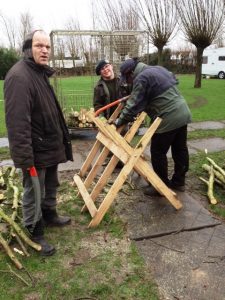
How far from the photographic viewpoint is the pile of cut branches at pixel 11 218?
350cm

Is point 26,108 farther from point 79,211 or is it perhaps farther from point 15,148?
point 79,211

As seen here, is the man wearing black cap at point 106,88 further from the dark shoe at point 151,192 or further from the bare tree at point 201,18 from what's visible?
the bare tree at point 201,18

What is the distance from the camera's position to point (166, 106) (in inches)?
170

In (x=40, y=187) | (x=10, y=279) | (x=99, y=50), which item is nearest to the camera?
(x=10, y=279)

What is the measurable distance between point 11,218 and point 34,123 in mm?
1243

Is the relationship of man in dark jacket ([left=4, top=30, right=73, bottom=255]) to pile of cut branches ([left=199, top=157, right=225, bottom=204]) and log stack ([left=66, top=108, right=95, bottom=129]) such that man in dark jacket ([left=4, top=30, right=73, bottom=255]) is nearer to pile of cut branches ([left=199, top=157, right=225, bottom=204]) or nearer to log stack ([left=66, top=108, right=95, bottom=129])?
pile of cut branches ([left=199, top=157, right=225, bottom=204])

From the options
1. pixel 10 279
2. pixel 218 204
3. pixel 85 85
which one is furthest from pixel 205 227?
pixel 85 85

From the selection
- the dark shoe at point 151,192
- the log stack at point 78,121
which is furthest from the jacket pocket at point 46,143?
the log stack at point 78,121

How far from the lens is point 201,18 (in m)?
18.6

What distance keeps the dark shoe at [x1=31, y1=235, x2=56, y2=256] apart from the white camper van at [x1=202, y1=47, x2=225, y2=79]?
31154 millimetres

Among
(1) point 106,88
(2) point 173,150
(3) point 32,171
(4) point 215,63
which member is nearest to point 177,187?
(2) point 173,150

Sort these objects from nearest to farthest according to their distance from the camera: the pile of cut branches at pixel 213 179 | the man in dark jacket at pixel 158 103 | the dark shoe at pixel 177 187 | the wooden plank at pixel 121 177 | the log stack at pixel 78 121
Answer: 1. the wooden plank at pixel 121 177
2. the man in dark jacket at pixel 158 103
3. the pile of cut branches at pixel 213 179
4. the dark shoe at pixel 177 187
5. the log stack at pixel 78 121

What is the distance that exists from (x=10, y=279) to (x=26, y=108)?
1531mm

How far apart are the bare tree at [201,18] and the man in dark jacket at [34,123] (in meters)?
17.0
